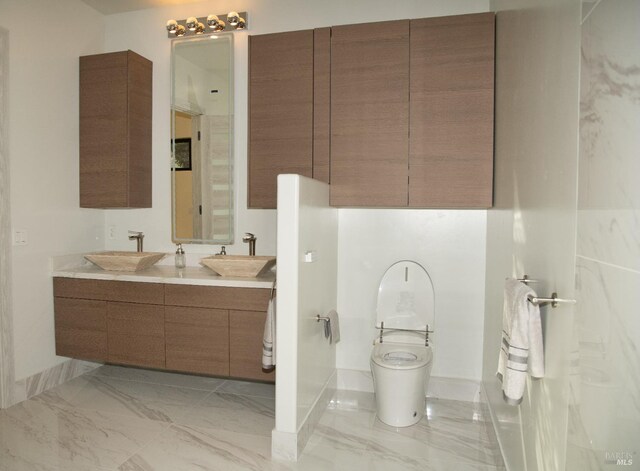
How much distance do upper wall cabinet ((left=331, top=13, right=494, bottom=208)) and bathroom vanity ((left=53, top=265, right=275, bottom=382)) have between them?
0.94 m

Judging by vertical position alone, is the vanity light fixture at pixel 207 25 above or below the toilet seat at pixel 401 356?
above

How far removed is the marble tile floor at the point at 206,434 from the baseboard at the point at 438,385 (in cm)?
6

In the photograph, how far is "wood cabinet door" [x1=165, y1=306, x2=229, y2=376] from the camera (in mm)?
2844

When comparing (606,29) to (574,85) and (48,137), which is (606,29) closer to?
(574,85)

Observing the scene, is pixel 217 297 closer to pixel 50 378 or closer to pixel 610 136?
pixel 50 378

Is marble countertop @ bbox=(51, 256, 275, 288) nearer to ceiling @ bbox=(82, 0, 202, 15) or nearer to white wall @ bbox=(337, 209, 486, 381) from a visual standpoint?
white wall @ bbox=(337, 209, 486, 381)

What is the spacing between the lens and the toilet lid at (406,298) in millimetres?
2924

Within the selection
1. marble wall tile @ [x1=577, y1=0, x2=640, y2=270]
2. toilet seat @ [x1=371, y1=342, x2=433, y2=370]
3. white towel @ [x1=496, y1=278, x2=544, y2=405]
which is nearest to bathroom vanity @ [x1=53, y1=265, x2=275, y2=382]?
toilet seat @ [x1=371, y1=342, x2=433, y2=370]

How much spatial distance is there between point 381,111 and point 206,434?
7.11ft

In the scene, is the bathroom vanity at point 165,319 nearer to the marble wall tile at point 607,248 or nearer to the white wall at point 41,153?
the white wall at point 41,153

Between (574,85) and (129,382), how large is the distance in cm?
335

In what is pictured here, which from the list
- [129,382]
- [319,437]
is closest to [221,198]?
[129,382]

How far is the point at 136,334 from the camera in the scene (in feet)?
9.86

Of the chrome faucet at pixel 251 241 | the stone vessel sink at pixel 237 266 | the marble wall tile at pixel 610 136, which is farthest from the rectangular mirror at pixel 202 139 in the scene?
the marble wall tile at pixel 610 136
